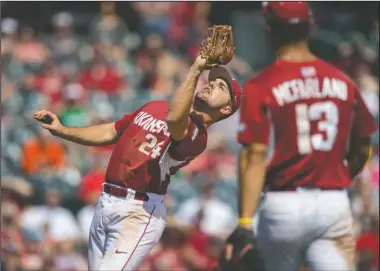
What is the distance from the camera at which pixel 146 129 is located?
600 cm

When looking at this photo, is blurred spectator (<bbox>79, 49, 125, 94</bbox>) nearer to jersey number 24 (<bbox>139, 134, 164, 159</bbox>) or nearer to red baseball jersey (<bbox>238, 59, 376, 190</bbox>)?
red baseball jersey (<bbox>238, 59, 376, 190</bbox>)

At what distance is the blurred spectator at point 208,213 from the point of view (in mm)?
11073

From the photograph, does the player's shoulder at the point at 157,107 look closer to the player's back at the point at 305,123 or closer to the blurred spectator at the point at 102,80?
the player's back at the point at 305,123

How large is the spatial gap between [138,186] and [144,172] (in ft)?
0.28

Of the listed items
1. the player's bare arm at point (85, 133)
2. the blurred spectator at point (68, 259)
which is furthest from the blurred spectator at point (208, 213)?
the player's bare arm at point (85, 133)

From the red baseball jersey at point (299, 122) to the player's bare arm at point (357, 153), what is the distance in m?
0.37

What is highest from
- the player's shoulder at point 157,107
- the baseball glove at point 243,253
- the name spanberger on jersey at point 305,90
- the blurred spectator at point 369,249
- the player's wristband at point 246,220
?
the name spanberger on jersey at point 305,90

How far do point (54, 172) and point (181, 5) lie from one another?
4.63 metres

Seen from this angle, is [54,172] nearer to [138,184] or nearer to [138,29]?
[138,29]

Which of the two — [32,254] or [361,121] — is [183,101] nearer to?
[361,121]

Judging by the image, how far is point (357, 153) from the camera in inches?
259

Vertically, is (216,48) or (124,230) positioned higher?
(216,48)

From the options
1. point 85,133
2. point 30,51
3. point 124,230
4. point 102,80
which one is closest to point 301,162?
point 124,230

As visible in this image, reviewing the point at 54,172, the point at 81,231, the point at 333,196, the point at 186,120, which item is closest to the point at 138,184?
the point at 186,120
